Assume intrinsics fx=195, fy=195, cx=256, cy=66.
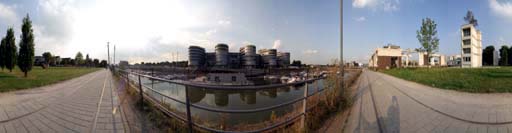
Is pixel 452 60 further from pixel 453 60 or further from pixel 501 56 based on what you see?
pixel 501 56

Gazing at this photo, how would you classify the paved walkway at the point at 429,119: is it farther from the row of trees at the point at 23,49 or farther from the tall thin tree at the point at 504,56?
the tall thin tree at the point at 504,56

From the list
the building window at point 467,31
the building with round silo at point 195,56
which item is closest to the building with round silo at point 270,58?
the building with round silo at point 195,56

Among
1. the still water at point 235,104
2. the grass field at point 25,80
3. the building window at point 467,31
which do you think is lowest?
the still water at point 235,104

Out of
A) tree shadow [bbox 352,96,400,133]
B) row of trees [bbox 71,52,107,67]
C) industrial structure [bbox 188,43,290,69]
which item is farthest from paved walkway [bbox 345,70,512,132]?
row of trees [bbox 71,52,107,67]

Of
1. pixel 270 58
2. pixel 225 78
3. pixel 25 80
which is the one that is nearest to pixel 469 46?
pixel 225 78

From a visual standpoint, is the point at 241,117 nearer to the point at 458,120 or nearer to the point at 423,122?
the point at 423,122

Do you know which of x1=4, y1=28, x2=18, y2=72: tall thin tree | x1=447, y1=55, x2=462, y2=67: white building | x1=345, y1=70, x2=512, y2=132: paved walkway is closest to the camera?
x1=345, y1=70, x2=512, y2=132: paved walkway

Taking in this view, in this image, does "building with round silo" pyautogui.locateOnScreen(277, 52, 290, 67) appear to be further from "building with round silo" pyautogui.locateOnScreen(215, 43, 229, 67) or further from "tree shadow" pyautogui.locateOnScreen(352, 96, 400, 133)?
"tree shadow" pyautogui.locateOnScreen(352, 96, 400, 133)

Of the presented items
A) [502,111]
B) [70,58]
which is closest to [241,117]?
[502,111]
